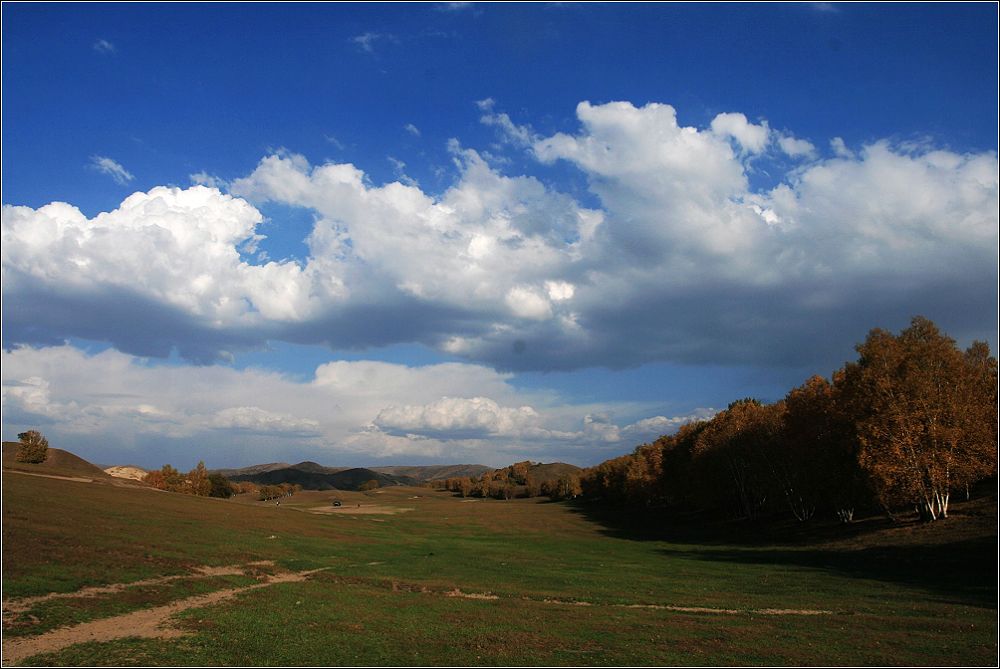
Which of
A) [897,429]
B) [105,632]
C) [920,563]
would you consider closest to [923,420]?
[897,429]

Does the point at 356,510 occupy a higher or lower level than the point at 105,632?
lower

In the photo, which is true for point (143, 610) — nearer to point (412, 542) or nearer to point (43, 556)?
point (43, 556)

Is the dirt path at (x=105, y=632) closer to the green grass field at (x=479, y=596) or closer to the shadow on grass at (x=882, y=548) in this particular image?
the green grass field at (x=479, y=596)

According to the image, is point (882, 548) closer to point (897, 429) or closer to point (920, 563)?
point (920, 563)

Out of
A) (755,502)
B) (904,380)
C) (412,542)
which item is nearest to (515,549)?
(412,542)

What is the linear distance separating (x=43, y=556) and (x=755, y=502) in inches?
4222

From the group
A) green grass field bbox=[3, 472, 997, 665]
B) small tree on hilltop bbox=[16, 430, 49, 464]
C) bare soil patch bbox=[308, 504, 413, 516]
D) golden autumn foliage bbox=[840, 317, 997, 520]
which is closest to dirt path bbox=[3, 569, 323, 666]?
green grass field bbox=[3, 472, 997, 665]

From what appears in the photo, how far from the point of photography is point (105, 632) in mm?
21656

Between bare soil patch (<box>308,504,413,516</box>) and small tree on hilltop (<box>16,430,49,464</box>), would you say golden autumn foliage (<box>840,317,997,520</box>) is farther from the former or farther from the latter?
small tree on hilltop (<box>16,430,49,464</box>)

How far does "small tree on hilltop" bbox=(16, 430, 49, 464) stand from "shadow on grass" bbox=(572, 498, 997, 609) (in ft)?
408

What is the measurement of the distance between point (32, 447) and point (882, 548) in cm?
15515

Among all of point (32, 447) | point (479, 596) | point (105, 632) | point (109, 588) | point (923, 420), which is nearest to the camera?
point (105, 632)

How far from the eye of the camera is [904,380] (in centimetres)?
5725

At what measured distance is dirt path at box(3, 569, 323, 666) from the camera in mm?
19402
